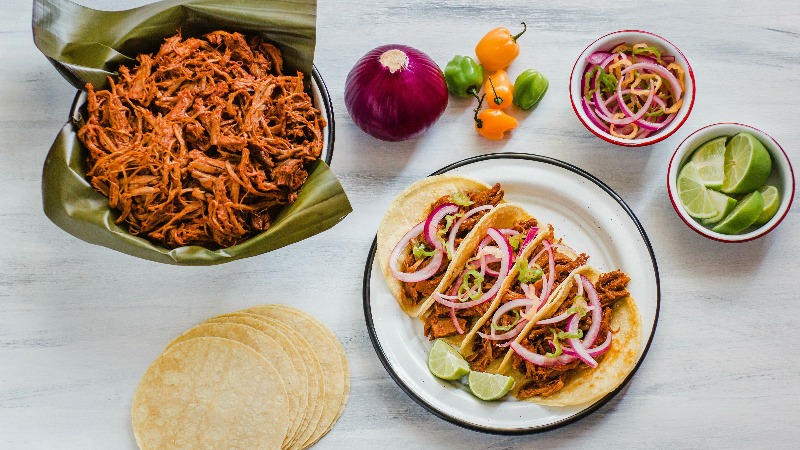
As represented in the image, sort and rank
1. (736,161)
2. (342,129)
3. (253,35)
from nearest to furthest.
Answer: (253,35) → (736,161) → (342,129)

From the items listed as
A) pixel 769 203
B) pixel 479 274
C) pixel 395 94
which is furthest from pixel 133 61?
pixel 769 203

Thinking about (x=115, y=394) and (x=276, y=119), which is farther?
(x=115, y=394)

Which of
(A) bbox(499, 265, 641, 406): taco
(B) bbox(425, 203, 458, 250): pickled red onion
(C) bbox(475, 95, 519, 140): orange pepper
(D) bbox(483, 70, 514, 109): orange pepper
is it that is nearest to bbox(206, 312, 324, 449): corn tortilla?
(B) bbox(425, 203, 458, 250): pickled red onion

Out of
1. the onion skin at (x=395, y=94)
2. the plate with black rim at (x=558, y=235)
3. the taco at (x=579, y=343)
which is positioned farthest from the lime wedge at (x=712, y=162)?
the onion skin at (x=395, y=94)

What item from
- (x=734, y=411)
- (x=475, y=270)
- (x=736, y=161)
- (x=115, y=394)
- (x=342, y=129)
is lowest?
(x=115, y=394)

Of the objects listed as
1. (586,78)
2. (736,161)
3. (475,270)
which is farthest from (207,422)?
(736,161)

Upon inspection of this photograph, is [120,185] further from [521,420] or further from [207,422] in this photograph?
[521,420]

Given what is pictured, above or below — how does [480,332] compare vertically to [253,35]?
below
